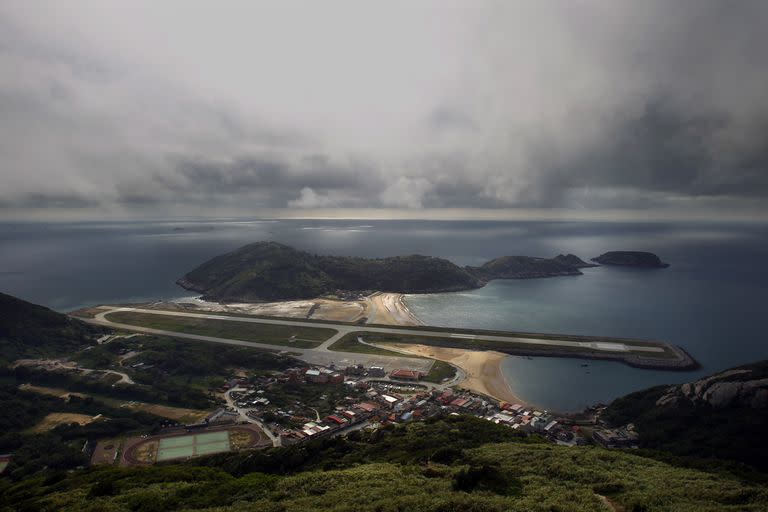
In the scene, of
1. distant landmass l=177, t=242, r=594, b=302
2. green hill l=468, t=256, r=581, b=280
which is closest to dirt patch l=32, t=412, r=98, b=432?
distant landmass l=177, t=242, r=594, b=302

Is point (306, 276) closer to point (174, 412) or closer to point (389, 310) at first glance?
point (389, 310)

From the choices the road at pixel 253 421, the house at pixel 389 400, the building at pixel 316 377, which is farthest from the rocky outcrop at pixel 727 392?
the road at pixel 253 421

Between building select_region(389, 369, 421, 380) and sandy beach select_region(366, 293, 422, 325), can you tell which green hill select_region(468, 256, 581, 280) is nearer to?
sandy beach select_region(366, 293, 422, 325)

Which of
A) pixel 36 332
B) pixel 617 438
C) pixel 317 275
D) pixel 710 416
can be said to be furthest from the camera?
pixel 317 275

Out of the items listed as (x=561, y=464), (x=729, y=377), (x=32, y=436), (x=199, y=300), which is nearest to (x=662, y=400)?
(x=729, y=377)

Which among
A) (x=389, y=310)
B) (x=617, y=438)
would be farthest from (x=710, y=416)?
(x=389, y=310)

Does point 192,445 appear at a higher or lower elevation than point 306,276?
lower

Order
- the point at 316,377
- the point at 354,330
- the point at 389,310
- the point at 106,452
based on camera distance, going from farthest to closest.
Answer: the point at 389,310 < the point at 354,330 < the point at 316,377 < the point at 106,452
